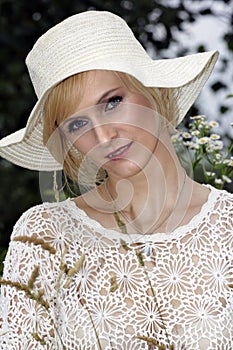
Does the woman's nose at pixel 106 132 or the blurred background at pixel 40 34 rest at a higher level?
the woman's nose at pixel 106 132

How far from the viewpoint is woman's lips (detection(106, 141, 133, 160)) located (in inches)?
59.2

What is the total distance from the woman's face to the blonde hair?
0.04 feet

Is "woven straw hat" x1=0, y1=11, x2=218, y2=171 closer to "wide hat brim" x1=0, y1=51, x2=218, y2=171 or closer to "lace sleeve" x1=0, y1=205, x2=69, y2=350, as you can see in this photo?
"wide hat brim" x1=0, y1=51, x2=218, y2=171

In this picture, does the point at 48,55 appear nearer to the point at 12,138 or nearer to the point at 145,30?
the point at 12,138

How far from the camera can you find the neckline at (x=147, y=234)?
5.59 ft

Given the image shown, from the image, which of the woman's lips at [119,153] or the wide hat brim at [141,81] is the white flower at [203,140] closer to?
the wide hat brim at [141,81]

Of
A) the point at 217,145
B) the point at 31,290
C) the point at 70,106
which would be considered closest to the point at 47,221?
the point at 31,290

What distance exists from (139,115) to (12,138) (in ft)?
1.05

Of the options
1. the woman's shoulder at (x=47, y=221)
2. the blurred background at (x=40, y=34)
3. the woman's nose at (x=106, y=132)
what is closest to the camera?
the woman's nose at (x=106, y=132)

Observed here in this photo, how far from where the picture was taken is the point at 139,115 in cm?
154

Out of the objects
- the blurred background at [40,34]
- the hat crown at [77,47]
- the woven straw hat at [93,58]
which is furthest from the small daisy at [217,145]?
the blurred background at [40,34]

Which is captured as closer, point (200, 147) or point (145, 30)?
point (200, 147)

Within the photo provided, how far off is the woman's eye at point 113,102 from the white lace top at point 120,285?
26 cm

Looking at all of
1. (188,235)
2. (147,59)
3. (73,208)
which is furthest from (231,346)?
(147,59)
